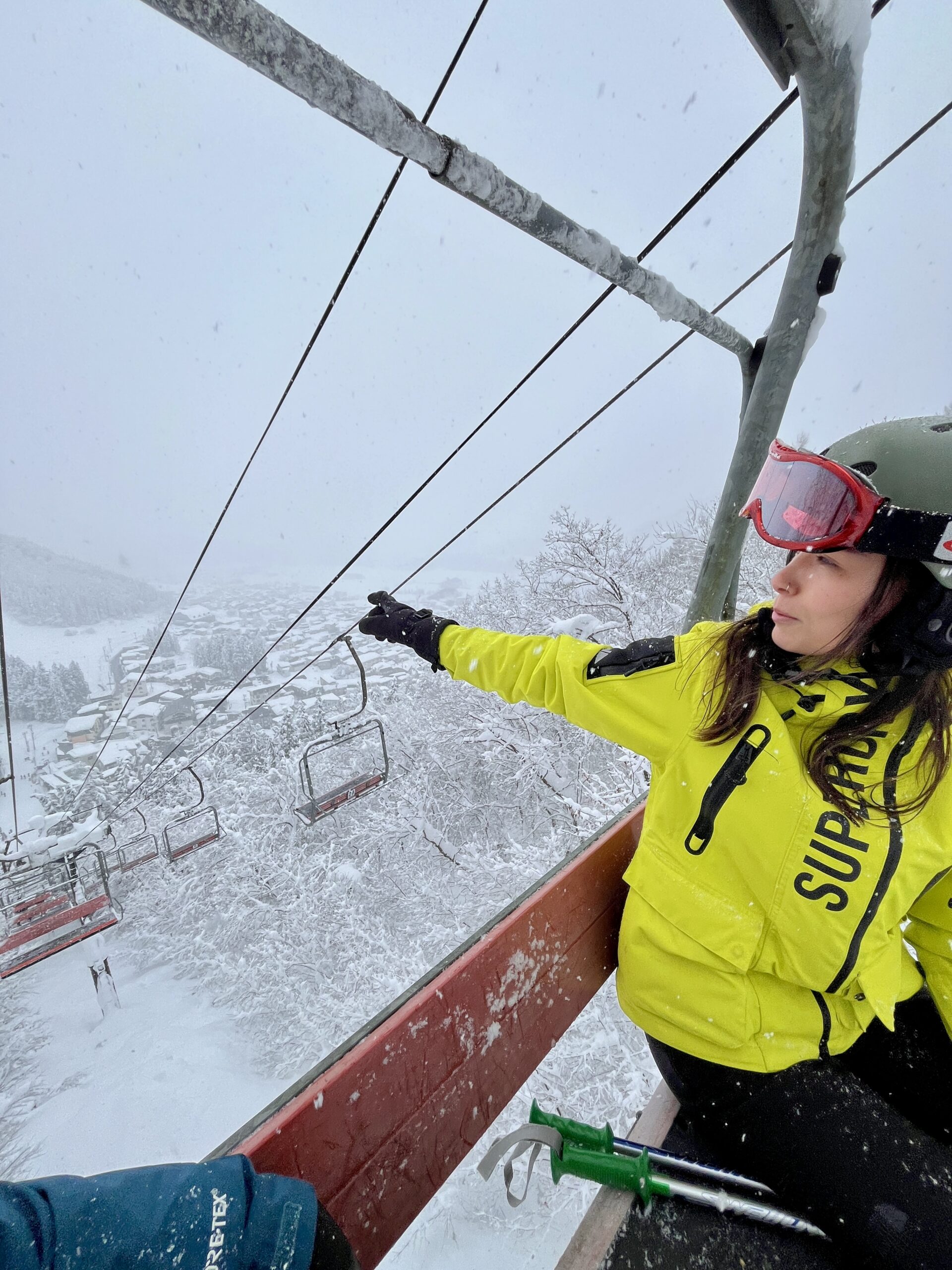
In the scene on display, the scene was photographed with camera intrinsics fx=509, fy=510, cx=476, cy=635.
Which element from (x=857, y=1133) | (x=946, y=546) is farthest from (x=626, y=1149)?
(x=946, y=546)

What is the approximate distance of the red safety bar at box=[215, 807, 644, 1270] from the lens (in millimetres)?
949

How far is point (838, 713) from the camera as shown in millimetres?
1083

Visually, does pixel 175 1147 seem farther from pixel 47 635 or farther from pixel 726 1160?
pixel 47 635

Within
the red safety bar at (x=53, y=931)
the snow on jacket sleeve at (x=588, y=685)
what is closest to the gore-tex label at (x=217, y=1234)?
the snow on jacket sleeve at (x=588, y=685)

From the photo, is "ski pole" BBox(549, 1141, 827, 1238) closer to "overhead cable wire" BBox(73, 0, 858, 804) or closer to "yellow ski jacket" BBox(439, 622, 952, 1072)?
"yellow ski jacket" BBox(439, 622, 952, 1072)

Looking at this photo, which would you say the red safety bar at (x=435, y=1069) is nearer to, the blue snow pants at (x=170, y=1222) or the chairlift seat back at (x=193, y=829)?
the blue snow pants at (x=170, y=1222)

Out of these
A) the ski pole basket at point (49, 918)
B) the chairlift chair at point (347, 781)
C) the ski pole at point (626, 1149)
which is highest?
the ski pole at point (626, 1149)

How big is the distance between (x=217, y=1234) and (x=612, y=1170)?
0.92m

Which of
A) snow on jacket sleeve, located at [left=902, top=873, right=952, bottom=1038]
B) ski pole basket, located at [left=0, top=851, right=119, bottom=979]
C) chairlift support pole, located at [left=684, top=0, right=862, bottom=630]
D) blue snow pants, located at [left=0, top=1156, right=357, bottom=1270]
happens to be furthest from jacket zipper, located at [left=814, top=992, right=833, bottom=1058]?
ski pole basket, located at [left=0, top=851, right=119, bottom=979]

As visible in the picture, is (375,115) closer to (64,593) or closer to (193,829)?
(193,829)

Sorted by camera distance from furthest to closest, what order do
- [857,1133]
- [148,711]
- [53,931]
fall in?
[148,711]
[53,931]
[857,1133]

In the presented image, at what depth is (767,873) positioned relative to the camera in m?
1.07

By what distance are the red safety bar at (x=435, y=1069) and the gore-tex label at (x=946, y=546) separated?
1.22 m

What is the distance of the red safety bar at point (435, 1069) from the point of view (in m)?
0.95
